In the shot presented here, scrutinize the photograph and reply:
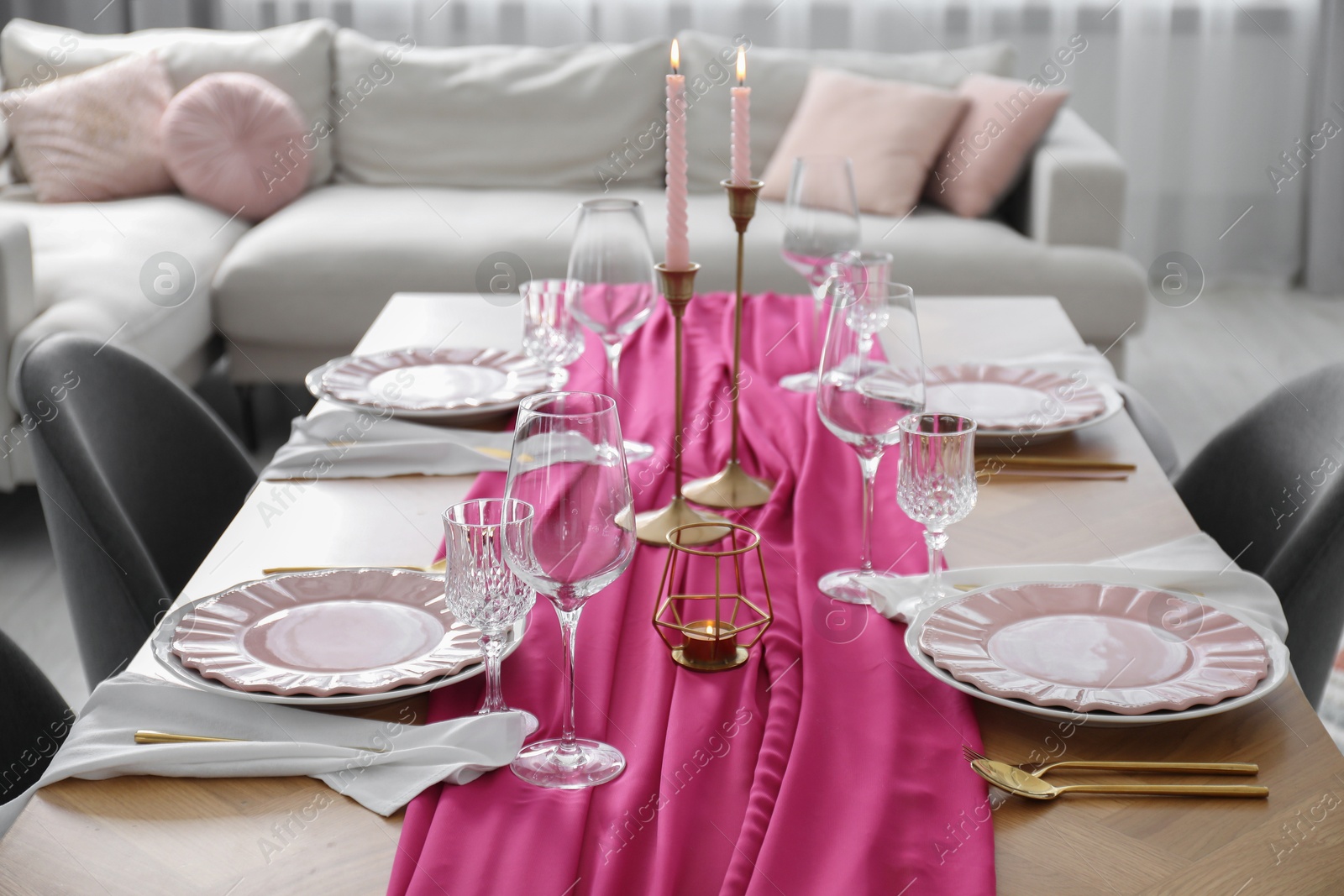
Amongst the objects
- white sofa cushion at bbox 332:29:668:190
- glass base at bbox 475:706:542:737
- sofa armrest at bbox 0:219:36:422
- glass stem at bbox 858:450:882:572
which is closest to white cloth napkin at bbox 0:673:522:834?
glass base at bbox 475:706:542:737

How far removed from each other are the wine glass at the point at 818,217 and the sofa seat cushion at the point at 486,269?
140 centimetres

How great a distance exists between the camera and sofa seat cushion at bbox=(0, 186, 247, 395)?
2.63 meters

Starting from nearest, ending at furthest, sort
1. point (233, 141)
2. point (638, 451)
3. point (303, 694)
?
point (303, 694) < point (638, 451) < point (233, 141)

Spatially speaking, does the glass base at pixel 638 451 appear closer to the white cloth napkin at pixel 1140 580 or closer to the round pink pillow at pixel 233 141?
the white cloth napkin at pixel 1140 580

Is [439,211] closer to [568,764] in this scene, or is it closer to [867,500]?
[867,500]

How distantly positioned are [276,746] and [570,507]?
24 cm

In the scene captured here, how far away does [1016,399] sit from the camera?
1.44m

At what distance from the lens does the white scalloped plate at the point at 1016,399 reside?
52.9 inches

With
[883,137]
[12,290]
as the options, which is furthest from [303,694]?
[883,137]

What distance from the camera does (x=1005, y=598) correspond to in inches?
37.7

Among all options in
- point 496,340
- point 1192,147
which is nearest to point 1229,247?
point 1192,147

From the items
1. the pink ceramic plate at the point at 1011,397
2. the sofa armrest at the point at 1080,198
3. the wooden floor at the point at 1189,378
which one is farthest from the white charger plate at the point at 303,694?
the sofa armrest at the point at 1080,198

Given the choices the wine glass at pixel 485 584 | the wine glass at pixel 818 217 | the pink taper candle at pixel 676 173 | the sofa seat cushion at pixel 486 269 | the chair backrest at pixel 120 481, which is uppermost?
the pink taper candle at pixel 676 173

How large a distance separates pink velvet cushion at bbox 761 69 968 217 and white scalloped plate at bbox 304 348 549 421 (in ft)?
6.23
